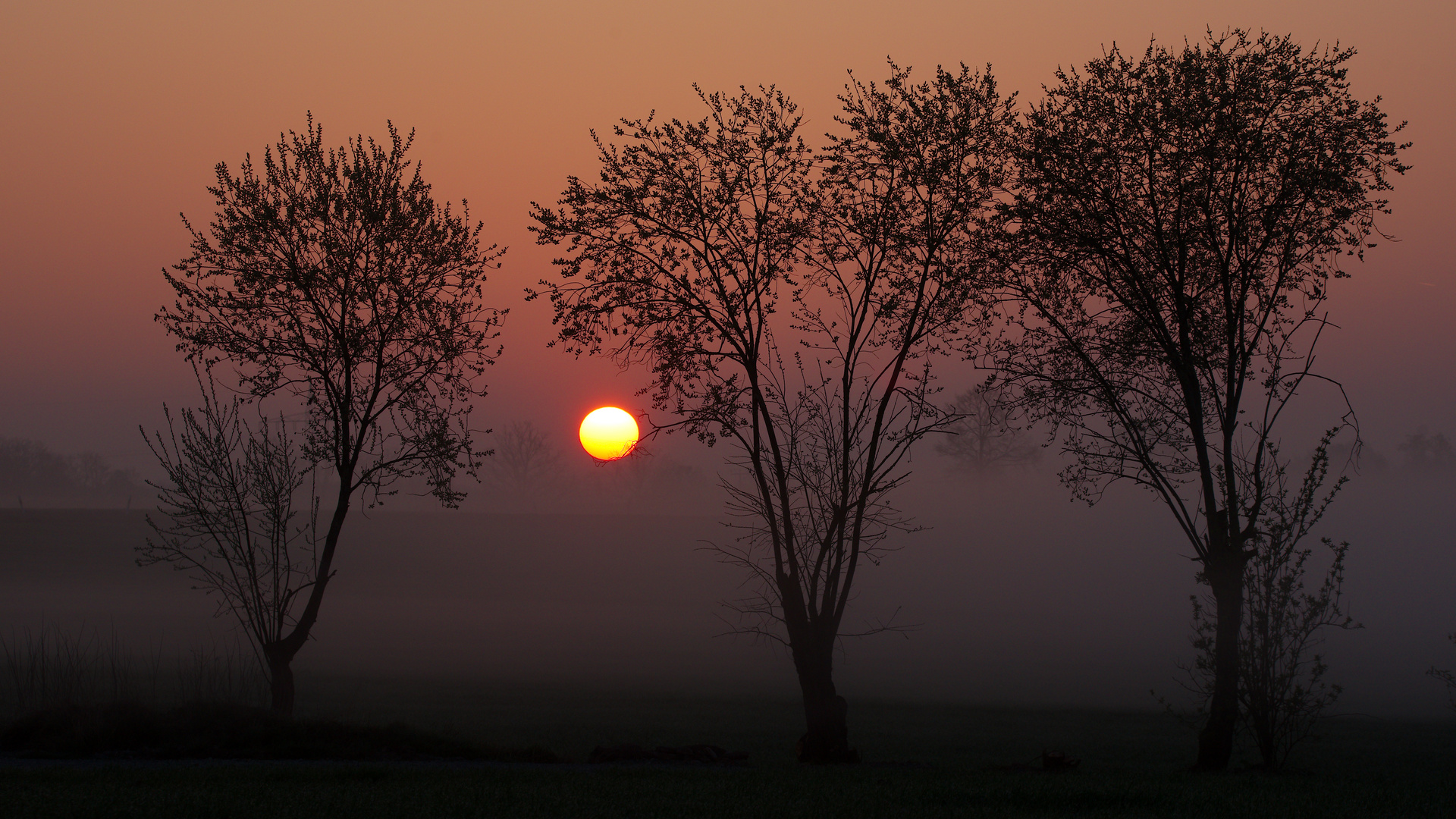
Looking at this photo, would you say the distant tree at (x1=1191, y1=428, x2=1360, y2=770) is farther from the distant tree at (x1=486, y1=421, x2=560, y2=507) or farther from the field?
the distant tree at (x1=486, y1=421, x2=560, y2=507)

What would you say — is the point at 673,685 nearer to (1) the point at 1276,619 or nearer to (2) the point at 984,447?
(1) the point at 1276,619

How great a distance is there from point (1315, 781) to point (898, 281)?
959 centimetres

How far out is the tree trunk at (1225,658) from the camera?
16.3m

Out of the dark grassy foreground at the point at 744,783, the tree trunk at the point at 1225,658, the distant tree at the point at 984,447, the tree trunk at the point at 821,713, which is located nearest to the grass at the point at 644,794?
the dark grassy foreground at the point at 744,783

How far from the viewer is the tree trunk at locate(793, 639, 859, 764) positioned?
17078 millimetres

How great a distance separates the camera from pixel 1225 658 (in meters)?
16.4

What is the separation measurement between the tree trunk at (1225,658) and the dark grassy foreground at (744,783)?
1146mm

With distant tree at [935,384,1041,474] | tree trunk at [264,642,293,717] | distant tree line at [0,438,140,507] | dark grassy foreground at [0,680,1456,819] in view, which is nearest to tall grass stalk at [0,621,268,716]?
tree trunk at [264,642,293,717]

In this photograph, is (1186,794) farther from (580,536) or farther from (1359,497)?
(1359,497)

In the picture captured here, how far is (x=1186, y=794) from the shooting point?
454 inches

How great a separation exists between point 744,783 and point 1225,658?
28.8ft

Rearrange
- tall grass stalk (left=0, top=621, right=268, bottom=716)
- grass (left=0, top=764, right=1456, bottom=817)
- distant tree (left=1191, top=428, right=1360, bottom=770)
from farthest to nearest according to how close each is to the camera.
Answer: tall grass stalk (left=0, top=621, right=268, bottom=716) < distant tree (left=1191, top=428, right=1360, bottom=770) < grass (left=0, top=764, right=1456, bottom=817)

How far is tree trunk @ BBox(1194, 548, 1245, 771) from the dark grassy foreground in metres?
1.15

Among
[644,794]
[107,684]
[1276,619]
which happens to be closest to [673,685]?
[107,684]
